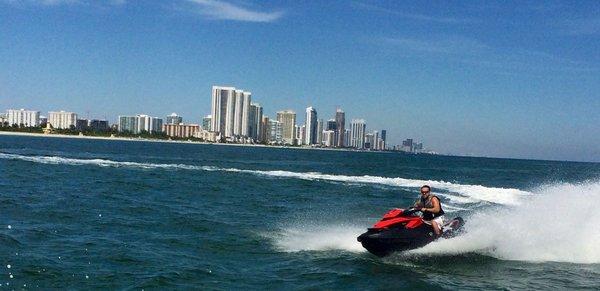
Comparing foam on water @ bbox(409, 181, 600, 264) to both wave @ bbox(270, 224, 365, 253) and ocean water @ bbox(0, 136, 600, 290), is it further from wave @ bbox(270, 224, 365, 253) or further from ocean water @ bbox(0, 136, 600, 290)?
wave @ bbox(270, 224, 365, 253)

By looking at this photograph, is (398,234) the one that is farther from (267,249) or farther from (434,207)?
(267,249)

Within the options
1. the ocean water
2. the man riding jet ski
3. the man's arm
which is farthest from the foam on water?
the man's arm

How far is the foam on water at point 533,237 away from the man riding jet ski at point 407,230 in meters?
0.43

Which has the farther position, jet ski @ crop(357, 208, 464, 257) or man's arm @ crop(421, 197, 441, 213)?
man's arm @ crop(421, 197, 441, 213)

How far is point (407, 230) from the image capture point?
50.5ft

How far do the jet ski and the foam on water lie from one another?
45cm

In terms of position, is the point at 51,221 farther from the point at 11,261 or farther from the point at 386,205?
the point at 386,205

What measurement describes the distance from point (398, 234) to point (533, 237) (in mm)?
5108

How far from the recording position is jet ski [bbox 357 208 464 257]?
50.0 feet

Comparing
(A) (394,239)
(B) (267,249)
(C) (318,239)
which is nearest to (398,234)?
(A) (394,239)

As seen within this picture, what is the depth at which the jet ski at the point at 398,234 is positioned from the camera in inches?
600

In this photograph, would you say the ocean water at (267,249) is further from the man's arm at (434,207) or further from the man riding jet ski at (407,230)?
the man's arm at (434,207)

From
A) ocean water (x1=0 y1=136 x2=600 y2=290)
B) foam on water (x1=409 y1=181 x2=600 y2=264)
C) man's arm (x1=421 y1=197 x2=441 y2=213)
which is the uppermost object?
man's arm (x1=421 y1=197 x2=441 y2=213)

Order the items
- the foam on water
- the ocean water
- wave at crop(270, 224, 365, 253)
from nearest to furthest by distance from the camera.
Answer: the ocean water → the foam on water → wave at crop(270, 224, 365, 253)
